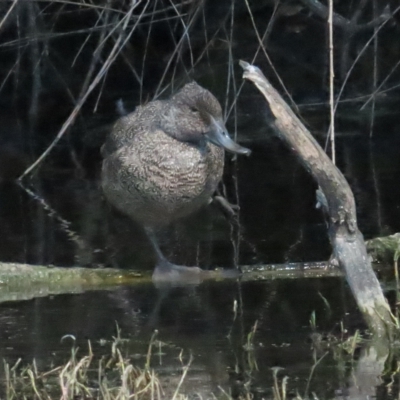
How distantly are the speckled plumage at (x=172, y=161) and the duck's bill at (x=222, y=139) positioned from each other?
5 centimetres

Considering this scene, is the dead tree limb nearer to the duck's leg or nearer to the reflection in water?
the reflection in water

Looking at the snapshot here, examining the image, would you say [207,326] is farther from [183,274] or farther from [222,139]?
[222,139]

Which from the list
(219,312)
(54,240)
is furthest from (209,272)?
(54,240)

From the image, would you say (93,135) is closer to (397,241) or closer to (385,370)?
(397,241)

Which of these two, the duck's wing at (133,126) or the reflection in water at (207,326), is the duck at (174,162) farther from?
the reflection in water at (207,326)

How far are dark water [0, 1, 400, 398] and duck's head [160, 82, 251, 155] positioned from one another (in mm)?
604

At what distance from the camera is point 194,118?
5336mm

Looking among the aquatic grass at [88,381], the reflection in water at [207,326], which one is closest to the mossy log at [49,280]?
the reflection in water at [207,326]

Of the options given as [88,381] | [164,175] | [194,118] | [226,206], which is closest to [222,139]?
[194,118]

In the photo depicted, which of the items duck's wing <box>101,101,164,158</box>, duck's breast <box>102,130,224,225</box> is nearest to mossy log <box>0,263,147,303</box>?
duck's breast <box>102,130,224,225</box>

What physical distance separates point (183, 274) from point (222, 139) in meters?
0.70

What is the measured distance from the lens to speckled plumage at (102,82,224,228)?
17.4 ft

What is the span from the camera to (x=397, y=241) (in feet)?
16.8

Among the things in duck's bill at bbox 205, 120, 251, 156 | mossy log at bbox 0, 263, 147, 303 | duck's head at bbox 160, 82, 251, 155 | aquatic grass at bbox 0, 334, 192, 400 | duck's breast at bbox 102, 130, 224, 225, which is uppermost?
duck's head at bbox 160, 82, 251, 155
